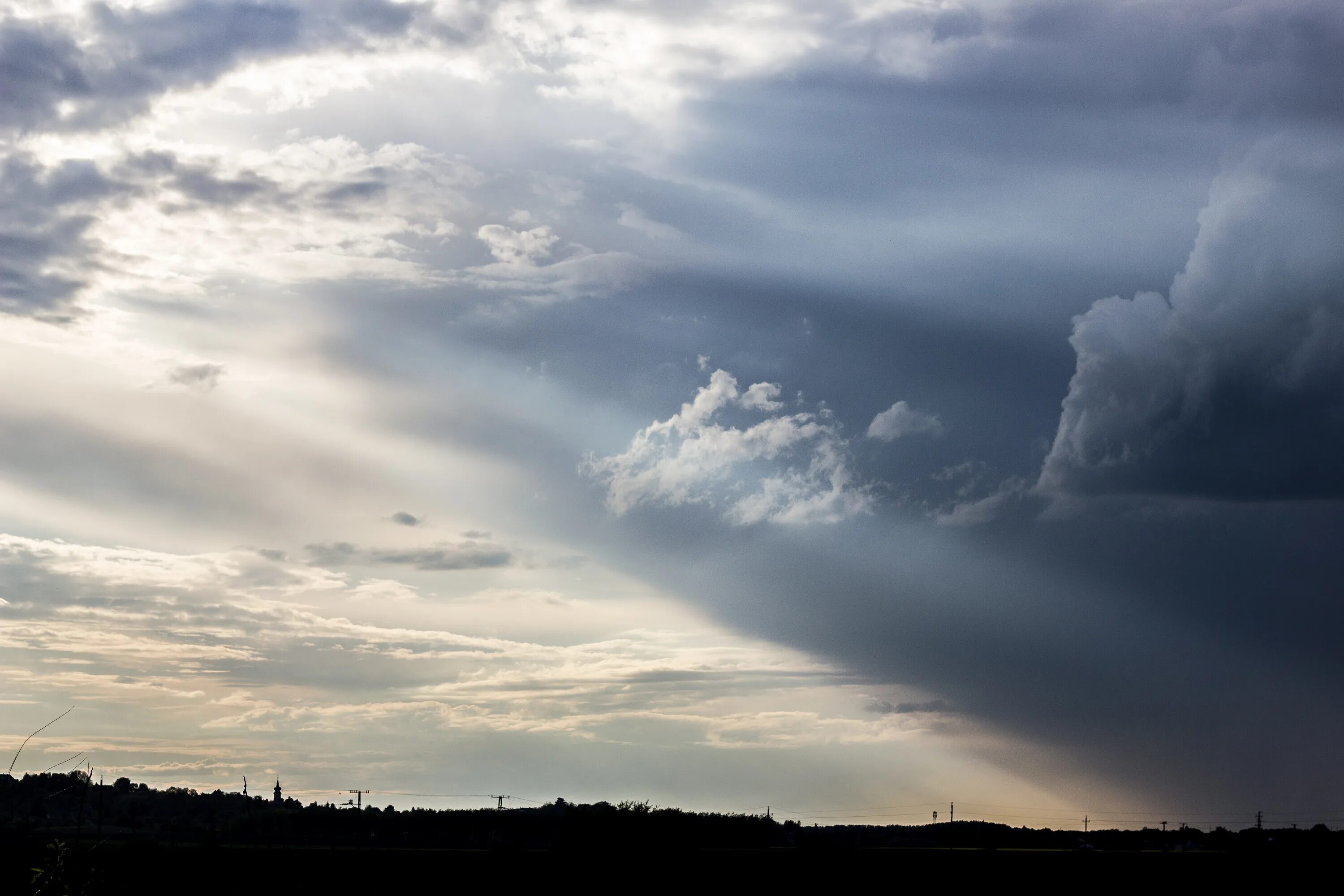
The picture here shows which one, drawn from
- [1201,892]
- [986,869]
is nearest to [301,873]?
[986,869]

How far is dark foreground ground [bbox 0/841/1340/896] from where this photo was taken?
99.7 meters

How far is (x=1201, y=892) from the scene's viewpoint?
106 m

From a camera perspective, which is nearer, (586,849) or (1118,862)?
(586,849)

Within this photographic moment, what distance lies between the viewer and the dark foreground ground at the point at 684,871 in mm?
99688

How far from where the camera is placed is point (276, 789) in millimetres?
149250

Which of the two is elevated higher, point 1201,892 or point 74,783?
point 74,783

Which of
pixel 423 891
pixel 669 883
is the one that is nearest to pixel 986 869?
pixel 669 883

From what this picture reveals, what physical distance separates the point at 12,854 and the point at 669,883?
84.9 m

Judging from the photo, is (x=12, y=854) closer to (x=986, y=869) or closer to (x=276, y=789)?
(x=276, y=789)

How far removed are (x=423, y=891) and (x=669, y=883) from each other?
85.7ft

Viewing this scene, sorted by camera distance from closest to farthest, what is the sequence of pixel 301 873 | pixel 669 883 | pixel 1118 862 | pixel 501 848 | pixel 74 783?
pixel 74 783 → pixel 669 883 → pixel 301 873 → pixel 1118 862 → pixel 501 848

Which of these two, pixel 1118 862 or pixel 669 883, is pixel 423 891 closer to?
pixel 669 883

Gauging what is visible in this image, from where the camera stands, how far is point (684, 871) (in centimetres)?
10056

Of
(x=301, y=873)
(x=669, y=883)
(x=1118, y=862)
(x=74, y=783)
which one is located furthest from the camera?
(x=1118, y=862)
